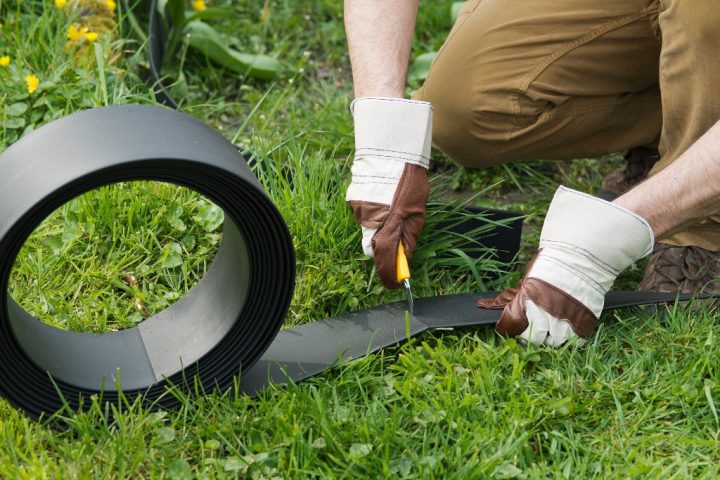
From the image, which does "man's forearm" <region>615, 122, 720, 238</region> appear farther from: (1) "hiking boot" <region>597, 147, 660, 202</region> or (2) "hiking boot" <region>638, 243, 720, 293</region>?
(1) "hiking boot" <region>597, 147, 660, 202</region>

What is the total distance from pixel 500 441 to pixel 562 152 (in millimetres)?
1297

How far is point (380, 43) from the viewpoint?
2631mm

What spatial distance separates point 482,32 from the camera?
2.96 m

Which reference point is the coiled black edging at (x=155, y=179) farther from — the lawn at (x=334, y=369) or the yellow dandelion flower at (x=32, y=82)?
the yellow dandelion flower at (x=32, y=82)

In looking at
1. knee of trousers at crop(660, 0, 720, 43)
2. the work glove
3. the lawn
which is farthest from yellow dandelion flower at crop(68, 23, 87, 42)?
knee of trousers at crop(660, 0, 720, 43)

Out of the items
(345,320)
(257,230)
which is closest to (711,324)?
(345,320)

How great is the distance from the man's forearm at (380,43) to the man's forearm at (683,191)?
0.73 meters

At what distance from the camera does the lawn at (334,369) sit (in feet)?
6.79

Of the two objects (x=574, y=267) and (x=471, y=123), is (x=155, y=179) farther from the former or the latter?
(x=471, y=123)

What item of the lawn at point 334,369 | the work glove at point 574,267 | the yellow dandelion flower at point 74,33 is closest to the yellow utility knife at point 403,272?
the lawn at point 334,369

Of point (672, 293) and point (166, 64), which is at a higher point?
point (166, 64)

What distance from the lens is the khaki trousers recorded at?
9.30ft

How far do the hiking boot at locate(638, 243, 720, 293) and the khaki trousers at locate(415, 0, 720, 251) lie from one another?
3cm

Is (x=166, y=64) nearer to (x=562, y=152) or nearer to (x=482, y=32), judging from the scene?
(x=482, y=32)
